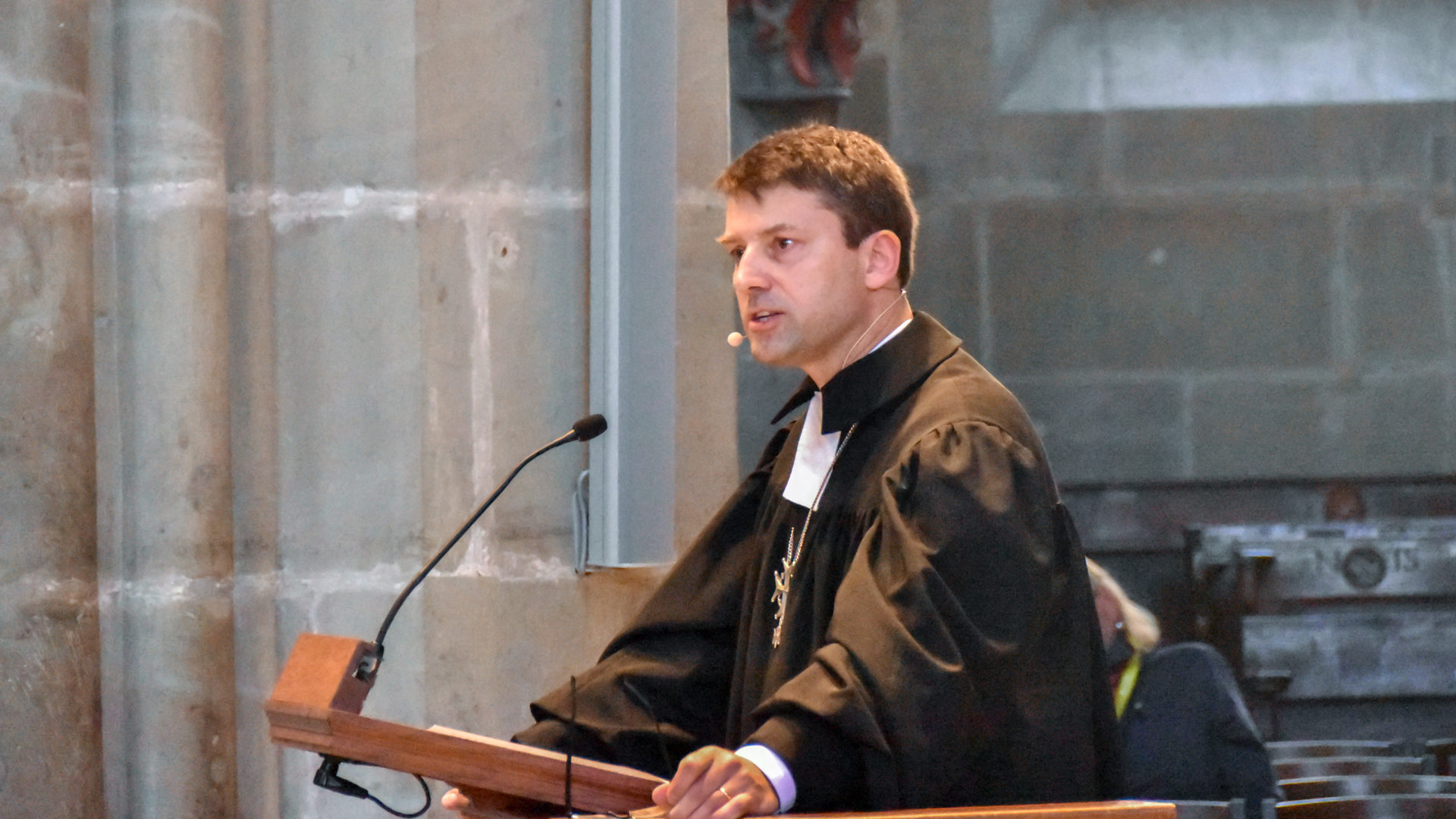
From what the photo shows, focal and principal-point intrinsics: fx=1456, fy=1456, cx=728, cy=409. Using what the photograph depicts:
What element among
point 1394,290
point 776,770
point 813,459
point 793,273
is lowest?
point 776,770

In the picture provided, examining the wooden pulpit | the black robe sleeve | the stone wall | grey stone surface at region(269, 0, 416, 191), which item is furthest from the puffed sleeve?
grey stone surface at region(269, 0, 416, 191)

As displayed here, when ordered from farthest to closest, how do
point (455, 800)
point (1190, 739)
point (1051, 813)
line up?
point (1190, 739), point (455, 800), point (1051, 813)

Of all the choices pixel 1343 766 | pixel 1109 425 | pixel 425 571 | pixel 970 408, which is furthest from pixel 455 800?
pixel 1109 425

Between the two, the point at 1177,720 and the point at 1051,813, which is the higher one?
the point at 1051,813

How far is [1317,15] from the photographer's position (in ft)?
14.9

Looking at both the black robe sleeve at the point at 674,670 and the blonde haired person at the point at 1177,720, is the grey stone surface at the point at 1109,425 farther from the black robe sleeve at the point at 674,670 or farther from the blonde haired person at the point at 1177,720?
the black robe sleeve at the point at 674,670

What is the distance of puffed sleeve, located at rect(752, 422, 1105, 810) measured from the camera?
143 centimetres

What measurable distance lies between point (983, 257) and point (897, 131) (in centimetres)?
48

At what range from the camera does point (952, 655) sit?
58.1 inches

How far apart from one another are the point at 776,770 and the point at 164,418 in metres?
1.44

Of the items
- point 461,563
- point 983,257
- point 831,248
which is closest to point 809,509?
point 831,248

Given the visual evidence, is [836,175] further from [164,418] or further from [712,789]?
[164,418]

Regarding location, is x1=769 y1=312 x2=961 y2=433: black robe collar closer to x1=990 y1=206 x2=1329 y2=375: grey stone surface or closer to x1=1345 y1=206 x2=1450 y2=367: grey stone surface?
x1=990 y1=206 x2=1329 y2=375: grey stone surface

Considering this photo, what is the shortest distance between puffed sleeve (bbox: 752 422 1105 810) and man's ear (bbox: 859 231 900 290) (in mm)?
288
